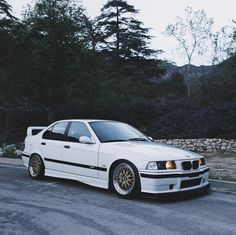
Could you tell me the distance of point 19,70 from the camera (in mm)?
17078

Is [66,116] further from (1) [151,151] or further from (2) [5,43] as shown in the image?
(1) [151,151]

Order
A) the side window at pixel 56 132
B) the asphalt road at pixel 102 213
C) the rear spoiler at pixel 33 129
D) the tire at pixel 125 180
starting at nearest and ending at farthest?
the asphalt road at pixel 102 213 → the tire at pixel 125 180 → the side window at pixel 56 132 → the rear spoiler at pixel 33 129

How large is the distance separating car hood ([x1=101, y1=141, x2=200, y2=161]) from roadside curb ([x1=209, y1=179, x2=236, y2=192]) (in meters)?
1.25

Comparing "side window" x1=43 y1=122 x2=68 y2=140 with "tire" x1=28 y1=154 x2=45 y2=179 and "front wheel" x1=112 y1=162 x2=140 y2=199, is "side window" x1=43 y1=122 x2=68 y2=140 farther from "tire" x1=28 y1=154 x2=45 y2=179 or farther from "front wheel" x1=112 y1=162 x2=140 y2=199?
"front wheel" x1=112 y1=162 x2=140 y2=199

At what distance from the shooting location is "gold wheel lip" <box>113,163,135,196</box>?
21.6 ft

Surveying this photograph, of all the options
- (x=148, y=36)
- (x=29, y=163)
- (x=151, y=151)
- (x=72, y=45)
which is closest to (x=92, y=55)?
(x=72, y=45)

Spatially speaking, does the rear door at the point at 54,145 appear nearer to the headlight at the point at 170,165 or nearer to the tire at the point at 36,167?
the tire at the point at 36,167

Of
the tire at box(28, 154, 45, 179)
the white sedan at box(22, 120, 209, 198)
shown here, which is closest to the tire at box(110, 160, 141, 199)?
the white sedan at box(22, 120, 209, 198)

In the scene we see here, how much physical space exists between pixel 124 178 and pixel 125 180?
4cm

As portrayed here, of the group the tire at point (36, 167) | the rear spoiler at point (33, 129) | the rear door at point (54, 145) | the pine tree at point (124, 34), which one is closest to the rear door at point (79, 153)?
the rear door at point (54, 145)

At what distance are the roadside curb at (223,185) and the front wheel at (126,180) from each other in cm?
212

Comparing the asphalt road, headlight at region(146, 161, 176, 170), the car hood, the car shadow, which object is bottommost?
the asphalt road

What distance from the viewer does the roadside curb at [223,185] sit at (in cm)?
760

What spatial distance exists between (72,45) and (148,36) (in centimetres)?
2149
